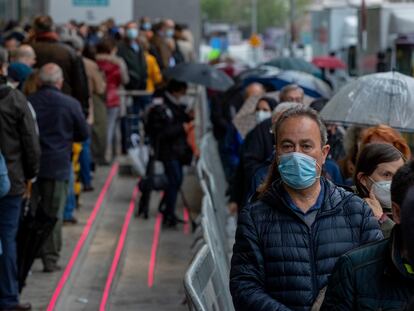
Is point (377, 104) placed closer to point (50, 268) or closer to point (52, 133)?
point (52, 133)

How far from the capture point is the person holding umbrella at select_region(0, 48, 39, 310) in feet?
33.5

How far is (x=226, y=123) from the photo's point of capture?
1730 centimetres

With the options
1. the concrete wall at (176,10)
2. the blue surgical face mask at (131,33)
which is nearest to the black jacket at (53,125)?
the blue surgical face mask at (131,33)

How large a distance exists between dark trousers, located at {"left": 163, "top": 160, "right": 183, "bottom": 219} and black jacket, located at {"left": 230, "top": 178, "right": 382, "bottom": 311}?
10.5 meters

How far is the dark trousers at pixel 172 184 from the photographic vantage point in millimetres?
16438

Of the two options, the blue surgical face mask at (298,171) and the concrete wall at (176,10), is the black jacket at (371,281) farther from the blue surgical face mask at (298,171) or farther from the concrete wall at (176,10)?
the concrete wall at (176,10)

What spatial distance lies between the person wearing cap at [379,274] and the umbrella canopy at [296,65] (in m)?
15.8

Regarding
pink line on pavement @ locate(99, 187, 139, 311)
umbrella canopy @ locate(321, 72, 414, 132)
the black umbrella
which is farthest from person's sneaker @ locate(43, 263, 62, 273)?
umbrella canopy @ locate(321, 72, 414, 132)

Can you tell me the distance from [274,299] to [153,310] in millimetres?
5946

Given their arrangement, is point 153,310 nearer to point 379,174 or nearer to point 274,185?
point 379,174

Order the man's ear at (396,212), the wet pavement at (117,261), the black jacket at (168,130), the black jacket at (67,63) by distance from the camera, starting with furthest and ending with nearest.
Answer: the black jacket at (168,130) < the black jacket at (67,63) < the wet pavement at (117,261) < the man's ear at (396,212)

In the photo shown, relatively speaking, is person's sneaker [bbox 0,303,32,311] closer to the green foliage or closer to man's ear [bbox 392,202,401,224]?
man's ear [bbox 392,202,401,224]

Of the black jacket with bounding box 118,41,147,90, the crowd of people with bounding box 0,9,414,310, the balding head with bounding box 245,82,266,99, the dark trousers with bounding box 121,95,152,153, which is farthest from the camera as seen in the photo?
the black jacket with bounding box 118,41,147,90

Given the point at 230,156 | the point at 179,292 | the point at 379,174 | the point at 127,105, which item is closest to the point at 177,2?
the point at 127,105
